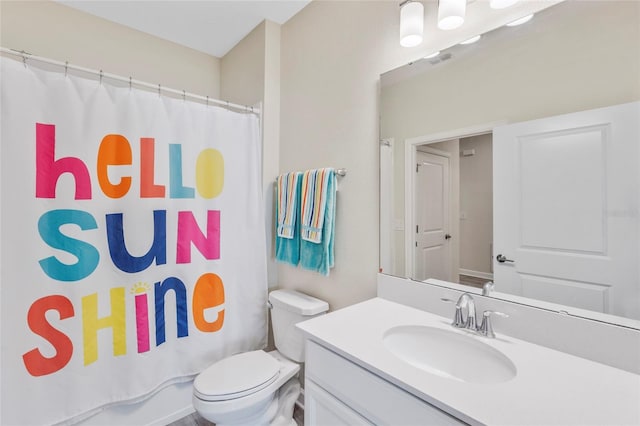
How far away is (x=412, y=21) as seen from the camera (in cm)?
126

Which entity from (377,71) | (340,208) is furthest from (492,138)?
Answer: (340,208)

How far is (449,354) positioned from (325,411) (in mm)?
488

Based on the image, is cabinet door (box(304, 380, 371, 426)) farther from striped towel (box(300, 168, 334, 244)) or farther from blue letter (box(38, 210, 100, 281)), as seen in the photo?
blue letter (box(38, 210, 100, 281))

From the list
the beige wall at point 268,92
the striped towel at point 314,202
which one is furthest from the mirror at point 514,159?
the beige wall at point 268,92

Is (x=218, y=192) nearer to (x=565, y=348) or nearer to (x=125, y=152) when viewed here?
(x=125, y=152)

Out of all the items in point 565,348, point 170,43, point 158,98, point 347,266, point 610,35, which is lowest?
point 565,348

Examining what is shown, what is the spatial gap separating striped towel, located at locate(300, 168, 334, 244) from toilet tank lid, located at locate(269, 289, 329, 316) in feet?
1.17

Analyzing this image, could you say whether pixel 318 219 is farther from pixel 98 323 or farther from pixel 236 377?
pixel 98 323

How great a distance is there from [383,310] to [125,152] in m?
1.52

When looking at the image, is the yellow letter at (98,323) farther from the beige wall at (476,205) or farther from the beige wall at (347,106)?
the beige wall at (476,205)

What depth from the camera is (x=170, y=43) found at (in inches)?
A: 90.7

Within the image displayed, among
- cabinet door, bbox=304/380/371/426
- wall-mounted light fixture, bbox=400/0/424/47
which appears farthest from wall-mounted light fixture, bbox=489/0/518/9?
cabinet door, bbox=304/380/371/426

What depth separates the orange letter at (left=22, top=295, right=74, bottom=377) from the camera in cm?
133

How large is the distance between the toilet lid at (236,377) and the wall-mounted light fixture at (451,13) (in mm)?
1728
